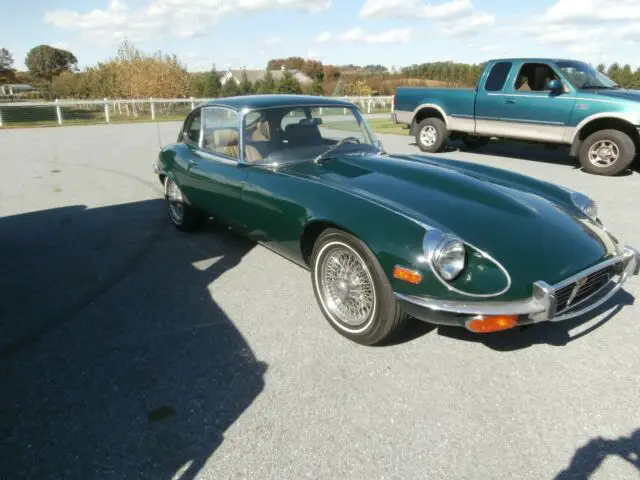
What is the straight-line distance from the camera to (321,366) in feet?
8.68

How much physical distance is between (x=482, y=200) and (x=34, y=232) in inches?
191

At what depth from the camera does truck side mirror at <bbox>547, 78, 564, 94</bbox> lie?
789 centimetres

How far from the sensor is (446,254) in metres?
2.41

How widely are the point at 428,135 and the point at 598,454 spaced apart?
357 inches

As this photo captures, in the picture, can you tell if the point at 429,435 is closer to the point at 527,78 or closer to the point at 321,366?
the point at 321,366

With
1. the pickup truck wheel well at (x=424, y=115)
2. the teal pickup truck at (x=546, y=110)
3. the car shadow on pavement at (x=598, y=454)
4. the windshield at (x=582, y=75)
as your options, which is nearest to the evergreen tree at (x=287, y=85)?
the pickup truck wheel well at (x=424, y=115)

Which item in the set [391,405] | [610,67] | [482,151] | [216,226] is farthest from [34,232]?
[610,67]

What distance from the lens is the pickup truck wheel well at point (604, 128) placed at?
24.9ft

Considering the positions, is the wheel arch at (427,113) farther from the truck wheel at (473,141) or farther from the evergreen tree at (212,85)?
the evergreen tree at (212,85)

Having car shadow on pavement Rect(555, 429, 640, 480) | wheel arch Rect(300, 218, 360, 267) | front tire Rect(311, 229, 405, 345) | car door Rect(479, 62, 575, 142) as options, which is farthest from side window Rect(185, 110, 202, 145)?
car door Rect(479, 62, 575, 142)

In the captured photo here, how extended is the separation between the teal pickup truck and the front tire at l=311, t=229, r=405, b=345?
692 centimetres

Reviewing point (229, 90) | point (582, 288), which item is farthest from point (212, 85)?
point (582, 288)

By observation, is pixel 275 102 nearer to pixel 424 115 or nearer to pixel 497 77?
pixel 497 77

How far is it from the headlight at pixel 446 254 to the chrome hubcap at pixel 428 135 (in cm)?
826
